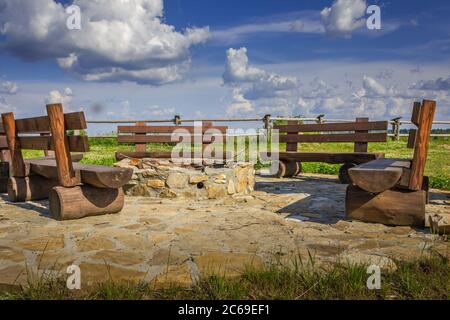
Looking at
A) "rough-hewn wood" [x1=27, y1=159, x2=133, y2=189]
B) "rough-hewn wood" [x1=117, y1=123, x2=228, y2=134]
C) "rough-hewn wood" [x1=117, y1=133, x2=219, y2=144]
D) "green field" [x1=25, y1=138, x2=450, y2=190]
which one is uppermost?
"rough-hewn wood" [x1=117, y1=123, x2=228, y2=134]

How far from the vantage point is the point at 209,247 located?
3.49 meters

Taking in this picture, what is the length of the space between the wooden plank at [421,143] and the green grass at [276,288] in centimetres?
173

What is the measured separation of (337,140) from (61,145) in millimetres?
6485

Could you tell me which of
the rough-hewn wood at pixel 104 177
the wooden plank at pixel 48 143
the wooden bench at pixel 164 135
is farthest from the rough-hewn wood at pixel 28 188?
the wooden bench at pixel 164 135

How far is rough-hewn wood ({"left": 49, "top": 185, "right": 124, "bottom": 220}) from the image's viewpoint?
178 inches

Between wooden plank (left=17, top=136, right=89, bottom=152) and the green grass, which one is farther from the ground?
wooden plank (left=17, top=136, right=89, bottom=152)

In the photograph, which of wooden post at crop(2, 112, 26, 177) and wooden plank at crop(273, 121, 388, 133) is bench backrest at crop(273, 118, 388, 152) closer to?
wooden plank at crop(273, 121, 388, 133)

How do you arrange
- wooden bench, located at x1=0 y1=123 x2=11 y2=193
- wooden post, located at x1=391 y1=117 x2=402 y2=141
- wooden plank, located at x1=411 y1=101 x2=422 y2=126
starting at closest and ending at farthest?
1. wooden plank, located at x1=411 y1=101 x2=422 y2=126
2. wooden bench, located at x1=0 y1=123 x2=11 y2=193
3. wooden post, located at x1=391 y1=117 x2=402 y2=141

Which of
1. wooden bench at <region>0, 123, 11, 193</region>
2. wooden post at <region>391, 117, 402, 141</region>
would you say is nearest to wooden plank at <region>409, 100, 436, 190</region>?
wooden bench at <region>0, 123, 11, 193</region>

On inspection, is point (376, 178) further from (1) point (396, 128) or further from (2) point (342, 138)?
(1) point (396, 128)

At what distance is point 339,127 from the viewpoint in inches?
354

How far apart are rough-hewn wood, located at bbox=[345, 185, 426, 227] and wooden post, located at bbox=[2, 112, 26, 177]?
16.4 feet
